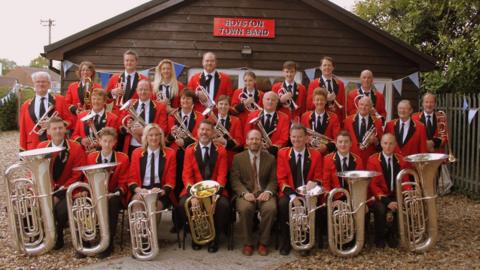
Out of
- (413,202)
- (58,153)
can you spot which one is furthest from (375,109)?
(58,153)

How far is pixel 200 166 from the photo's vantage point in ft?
17.8

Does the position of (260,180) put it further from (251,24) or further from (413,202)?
(251,24)

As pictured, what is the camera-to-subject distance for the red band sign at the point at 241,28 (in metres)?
10.1

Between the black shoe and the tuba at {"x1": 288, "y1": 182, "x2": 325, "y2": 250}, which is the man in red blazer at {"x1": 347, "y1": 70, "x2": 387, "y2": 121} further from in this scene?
the black shoe

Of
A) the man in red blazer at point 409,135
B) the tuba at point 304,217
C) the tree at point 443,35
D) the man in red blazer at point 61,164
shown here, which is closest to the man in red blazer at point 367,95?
the man in red blazer at point 409,135

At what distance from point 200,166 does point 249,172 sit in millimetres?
588

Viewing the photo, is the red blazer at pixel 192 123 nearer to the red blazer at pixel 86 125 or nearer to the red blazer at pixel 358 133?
the red blazer at pixel 86 125

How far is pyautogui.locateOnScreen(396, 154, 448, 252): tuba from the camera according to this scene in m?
4.96

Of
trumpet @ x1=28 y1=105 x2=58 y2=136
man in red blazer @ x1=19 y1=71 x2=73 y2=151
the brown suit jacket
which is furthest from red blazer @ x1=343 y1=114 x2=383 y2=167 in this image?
trumpet @ x1=28 y1=105 x2=58 y2=136

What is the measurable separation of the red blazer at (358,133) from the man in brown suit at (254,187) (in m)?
1.16

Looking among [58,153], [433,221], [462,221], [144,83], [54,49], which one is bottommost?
[462,221]

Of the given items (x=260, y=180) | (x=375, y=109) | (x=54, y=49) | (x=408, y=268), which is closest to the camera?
(x=408, y=268)

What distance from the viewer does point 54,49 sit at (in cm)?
955

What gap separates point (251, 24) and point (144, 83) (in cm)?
489
